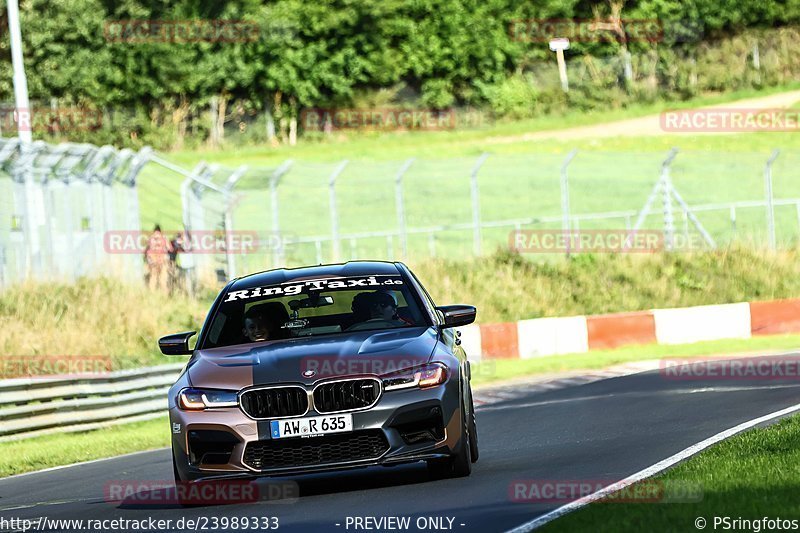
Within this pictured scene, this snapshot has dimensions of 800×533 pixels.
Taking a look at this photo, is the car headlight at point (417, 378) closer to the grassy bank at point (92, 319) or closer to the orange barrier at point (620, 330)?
the grassy bank at point (92, 319)

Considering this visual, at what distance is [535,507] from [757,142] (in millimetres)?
47688

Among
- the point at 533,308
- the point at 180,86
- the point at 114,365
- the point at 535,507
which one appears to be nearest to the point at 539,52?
the point at 180,86

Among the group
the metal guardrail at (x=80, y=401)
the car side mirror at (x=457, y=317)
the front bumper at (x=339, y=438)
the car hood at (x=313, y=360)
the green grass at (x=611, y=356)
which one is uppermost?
the car side mirror at (x=457, y=317)

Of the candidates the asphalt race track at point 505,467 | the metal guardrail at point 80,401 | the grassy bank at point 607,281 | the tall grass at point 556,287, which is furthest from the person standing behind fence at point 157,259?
the asphalt race track at point 505,467

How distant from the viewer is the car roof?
36.5 feet

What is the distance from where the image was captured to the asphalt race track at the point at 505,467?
8773 mm

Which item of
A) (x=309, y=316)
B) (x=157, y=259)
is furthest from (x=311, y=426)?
(x=157, y=259)

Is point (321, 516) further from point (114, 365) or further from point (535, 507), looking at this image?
point (114, 365)

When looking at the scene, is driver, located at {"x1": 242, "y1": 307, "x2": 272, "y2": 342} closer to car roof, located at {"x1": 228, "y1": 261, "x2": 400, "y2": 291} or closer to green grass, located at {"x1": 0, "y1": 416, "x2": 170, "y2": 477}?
car roof, located at {"x1": 228, "y1": 261, "x2": 400, "y2": 291}

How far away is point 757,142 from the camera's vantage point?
54.3 meters

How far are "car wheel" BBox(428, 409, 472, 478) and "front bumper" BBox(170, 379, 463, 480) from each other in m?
0.19

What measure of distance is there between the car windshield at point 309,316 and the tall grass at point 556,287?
1320cm

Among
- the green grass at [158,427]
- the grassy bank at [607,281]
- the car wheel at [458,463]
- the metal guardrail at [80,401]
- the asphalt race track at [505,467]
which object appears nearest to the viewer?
the asphalt race track at [505,467]

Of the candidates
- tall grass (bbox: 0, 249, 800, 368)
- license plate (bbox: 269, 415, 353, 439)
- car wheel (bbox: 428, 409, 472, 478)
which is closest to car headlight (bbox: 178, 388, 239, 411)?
license plate (bbox: 269, 415, 353, 439)
